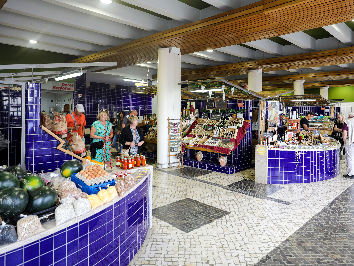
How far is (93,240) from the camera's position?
2.35 meters

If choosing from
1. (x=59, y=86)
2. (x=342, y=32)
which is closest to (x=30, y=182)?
(x=342, y=32)

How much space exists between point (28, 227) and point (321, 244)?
142 inches

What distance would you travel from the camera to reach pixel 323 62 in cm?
1017

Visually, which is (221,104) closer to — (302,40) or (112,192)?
(302,40)

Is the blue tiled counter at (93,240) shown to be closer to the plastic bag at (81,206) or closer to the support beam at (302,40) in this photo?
the plastic bag at (81,206)

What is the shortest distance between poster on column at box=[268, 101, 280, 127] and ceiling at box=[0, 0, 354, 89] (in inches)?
83.9

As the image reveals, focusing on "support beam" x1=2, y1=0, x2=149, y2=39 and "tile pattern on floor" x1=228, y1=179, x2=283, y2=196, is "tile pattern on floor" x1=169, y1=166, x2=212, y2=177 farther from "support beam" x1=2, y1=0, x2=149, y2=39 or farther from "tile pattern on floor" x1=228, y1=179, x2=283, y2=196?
"support beam" x1=2, y1=0, x2=149, y2=39

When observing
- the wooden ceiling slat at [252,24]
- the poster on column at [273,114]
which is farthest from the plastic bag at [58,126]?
the poster on column at [273,114]

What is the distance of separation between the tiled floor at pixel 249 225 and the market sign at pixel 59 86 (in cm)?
855

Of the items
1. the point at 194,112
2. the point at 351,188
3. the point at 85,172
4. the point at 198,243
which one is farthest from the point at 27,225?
the point at 194,112

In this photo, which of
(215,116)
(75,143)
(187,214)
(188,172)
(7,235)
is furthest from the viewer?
(215,116)

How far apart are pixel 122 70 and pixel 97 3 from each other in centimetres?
789

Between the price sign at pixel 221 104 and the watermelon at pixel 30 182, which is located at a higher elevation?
the price sign at pixel 221 104

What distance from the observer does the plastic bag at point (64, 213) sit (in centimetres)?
205
